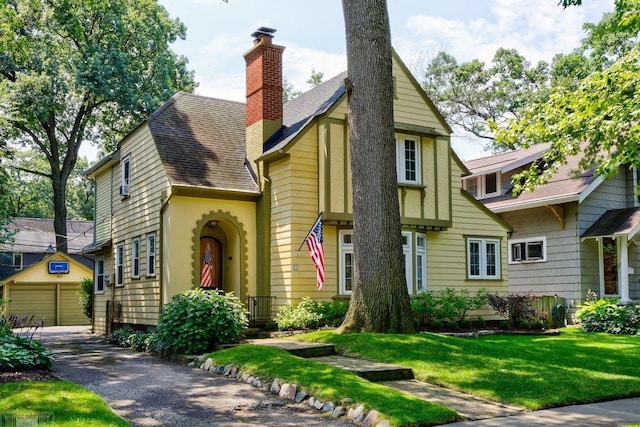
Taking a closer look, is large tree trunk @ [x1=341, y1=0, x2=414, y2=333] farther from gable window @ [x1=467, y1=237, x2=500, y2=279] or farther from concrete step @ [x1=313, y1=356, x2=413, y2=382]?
gable window @ [x1=467, y1=237, x2=500, y2=279]

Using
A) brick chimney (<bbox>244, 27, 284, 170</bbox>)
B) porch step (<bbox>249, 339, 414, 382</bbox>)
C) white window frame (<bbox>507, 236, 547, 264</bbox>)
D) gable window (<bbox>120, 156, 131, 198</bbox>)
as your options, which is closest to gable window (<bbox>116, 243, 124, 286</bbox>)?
gable window (<bbox>120, 156, 131, 198</bbox>)

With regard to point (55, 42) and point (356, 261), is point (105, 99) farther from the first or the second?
point (356, 261)

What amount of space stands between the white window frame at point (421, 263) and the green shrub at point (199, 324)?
637 centimetres

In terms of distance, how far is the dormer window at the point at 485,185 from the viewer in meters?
25.5

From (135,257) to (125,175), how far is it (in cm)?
313

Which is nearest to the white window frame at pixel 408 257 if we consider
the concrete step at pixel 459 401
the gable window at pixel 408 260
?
the gable window at pixel 408 260

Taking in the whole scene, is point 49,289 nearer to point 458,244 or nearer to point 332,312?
point 332,312

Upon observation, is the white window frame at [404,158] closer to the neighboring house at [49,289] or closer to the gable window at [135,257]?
the gable window at [135,257]

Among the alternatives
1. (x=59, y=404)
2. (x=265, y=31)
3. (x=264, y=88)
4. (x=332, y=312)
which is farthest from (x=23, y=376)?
(x=265, y=31)

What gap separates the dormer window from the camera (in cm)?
2553

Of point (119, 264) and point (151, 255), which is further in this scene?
point (119, 264)

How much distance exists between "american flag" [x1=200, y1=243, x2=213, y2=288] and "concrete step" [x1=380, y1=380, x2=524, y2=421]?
10.3 m

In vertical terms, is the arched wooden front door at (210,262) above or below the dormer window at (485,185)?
below

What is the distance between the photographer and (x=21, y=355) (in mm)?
10617
